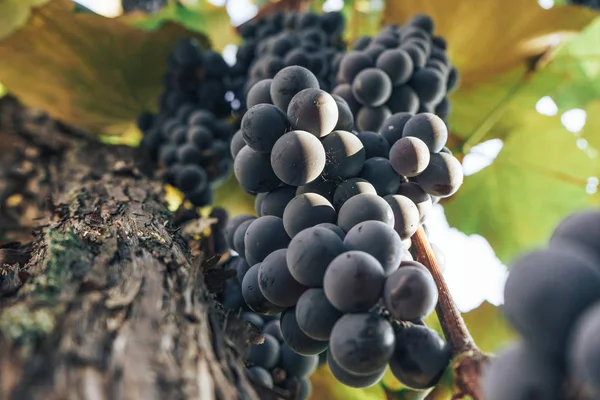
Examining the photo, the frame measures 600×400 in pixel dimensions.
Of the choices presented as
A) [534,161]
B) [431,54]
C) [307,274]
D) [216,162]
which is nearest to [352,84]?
[431,54]

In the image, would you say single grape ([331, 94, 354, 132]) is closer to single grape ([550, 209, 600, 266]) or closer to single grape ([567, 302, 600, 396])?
single grape ([550, 209, 600, 266])

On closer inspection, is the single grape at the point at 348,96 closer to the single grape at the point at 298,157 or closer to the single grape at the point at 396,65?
the single grape at the point at 396,65

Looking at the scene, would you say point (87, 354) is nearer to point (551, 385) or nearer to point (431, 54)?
point (551, 385)

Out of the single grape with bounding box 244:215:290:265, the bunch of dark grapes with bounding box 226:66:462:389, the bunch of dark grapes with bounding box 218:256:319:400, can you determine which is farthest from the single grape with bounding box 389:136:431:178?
the bunch of dark grapes with bounding box 218:256:319:400

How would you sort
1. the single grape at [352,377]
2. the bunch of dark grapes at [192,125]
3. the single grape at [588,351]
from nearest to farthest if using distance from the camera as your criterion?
the single grape at [588,351] < the single grape at [352,377] < the bunch of dark grapes at [192,125]

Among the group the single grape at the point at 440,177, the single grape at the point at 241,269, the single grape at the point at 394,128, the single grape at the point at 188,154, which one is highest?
the single grape at the point at 394,128

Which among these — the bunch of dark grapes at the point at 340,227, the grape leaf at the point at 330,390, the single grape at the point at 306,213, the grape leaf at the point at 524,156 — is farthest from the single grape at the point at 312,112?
the grape leaf at the point at 524,156
